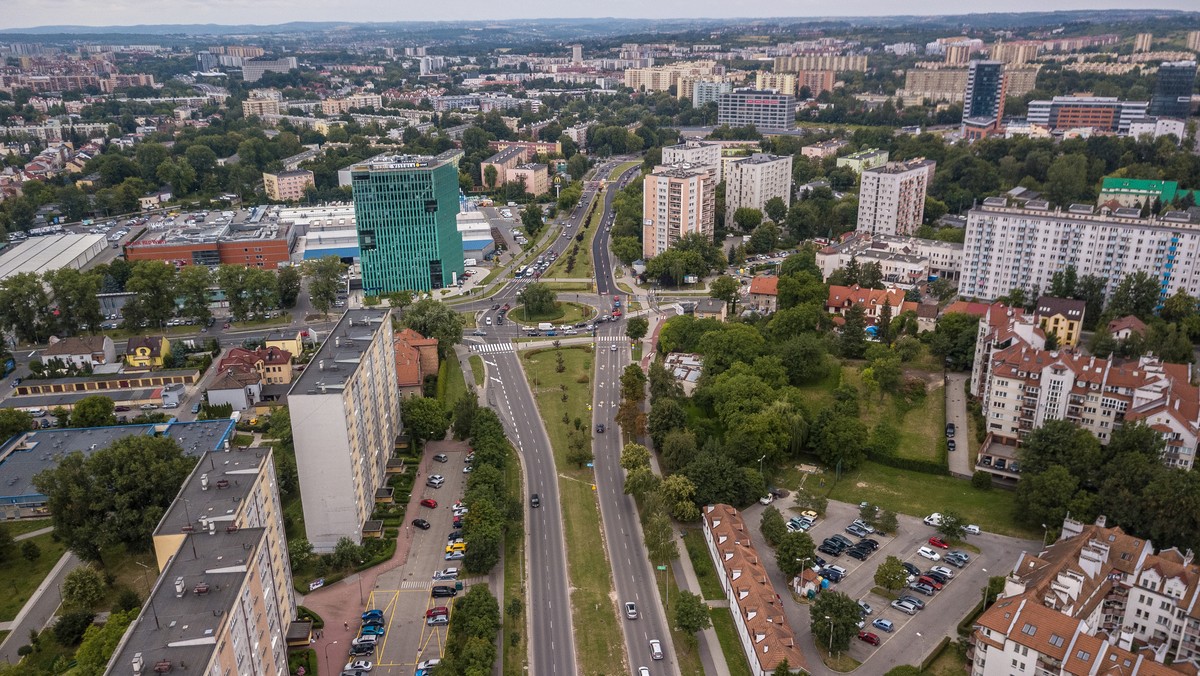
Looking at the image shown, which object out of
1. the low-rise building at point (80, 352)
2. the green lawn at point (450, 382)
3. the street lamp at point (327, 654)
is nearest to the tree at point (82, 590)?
the street lamp at point (327, 654)

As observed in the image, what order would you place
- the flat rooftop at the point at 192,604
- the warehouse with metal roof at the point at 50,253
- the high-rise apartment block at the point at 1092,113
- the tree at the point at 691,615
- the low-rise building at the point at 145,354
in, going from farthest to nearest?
1. the high-rise apartment block at the point at 1092,113
2. the warehouse with metal roof at the point at 50,253
3. the low-rise building at the point at 145,354
4. the tree at the point at 691,615
5. the flat rooftop at the point at 192,604

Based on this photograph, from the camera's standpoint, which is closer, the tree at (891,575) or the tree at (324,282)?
the tree at (891,575)

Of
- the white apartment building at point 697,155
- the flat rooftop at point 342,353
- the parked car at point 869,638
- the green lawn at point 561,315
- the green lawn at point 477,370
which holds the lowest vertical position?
the parked car at point 869,638

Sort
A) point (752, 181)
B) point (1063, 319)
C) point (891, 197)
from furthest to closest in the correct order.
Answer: point (752, 181), point (891, 197), point (1063, 319)

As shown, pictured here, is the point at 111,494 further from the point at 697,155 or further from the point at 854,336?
the point at 697,155

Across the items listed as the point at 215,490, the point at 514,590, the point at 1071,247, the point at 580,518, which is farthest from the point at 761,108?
the point at 215,490

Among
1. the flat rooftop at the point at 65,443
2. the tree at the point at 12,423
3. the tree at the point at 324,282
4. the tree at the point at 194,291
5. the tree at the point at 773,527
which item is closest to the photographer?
the tree at the point at 773,527

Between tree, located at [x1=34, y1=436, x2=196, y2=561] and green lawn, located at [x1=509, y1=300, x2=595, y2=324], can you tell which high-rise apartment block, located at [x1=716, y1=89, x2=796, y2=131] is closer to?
green lawn, located at [x1=509, y1=300, x2=595, y2=324]

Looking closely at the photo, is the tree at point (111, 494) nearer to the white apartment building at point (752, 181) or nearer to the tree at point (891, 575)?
the tree at point (891, 575)
